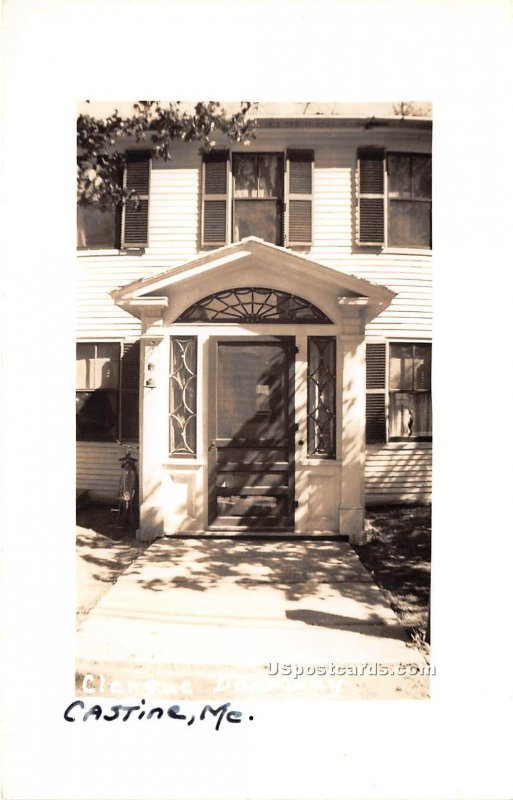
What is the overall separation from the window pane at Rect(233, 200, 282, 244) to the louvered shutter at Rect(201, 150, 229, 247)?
0.14 meters

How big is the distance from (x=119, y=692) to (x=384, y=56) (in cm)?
410

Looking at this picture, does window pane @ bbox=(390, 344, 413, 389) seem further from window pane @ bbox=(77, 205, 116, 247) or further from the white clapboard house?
window pane @ bbox=(77, 205, 116, 247)

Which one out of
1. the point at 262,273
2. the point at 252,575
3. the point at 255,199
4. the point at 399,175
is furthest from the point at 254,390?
the point at 399,175

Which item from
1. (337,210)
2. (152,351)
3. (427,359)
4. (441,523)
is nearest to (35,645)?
(441,523)

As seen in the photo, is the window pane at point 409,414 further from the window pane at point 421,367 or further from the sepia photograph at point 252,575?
the sepia photograph at point 252,575

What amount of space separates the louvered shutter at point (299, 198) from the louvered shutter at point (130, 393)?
81.8 inches

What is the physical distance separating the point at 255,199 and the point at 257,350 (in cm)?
161

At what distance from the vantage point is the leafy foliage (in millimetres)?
3258

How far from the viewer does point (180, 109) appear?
3.43 meters

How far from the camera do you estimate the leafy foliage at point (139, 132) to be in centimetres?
326

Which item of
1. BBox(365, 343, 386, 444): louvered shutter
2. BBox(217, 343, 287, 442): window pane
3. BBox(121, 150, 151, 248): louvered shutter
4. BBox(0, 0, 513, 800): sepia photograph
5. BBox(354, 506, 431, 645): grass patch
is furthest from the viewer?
BBox(365, 343, 386, 444): louvered shutter

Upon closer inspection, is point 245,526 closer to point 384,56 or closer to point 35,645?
point 35,645

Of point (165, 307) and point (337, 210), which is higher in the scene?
point (337, 210)

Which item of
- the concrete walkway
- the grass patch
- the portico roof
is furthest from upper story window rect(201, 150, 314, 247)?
the concrete walkway
